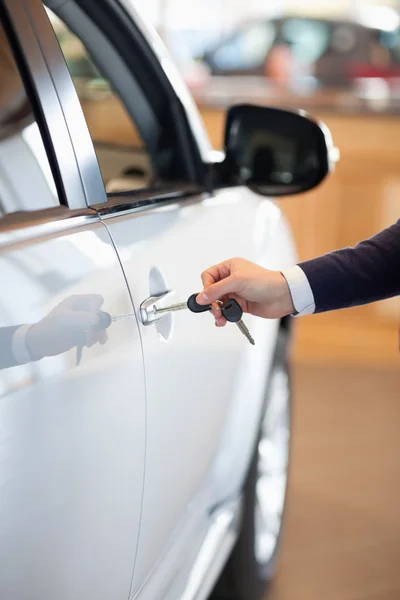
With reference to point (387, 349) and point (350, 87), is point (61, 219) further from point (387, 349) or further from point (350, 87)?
point (350, 87)

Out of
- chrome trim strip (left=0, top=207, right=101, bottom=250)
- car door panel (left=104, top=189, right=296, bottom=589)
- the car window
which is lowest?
the car window

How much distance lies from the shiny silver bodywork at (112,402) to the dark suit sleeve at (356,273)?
0.22 meters

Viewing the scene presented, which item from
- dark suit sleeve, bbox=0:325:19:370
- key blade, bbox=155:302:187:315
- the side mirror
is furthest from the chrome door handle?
the side mirror

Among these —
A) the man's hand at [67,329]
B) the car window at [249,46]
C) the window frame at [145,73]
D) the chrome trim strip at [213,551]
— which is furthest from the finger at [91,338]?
the car window at [249,46]

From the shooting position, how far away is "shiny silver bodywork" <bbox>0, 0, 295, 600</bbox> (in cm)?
100

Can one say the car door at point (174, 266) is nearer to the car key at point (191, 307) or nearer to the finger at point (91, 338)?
the car key at point (191, 307)

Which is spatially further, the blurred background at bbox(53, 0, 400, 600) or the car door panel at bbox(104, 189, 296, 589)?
the blurred background at bbox(53, 0, 400, 600)

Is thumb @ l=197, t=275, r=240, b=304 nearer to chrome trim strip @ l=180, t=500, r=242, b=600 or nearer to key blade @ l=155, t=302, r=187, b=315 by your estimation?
key blade @ l=155, t=302, r=187, b=315

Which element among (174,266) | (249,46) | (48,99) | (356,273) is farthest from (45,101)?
(249,46)

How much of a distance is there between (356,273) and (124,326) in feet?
1.43

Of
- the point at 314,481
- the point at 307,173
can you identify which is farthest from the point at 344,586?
the point at 307,173

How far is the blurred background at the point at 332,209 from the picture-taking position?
2.87 m

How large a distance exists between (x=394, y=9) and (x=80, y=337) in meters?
8.37

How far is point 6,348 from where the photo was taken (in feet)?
3.06
